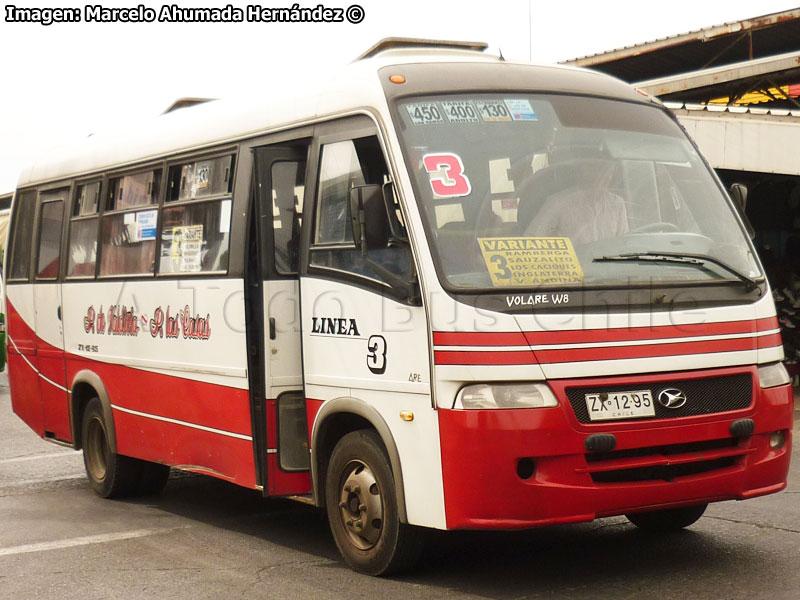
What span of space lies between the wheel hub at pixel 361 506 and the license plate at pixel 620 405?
4.32 feet

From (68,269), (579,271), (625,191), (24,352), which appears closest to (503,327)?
(579,271)

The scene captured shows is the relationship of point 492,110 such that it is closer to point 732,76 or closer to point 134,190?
point 134,190

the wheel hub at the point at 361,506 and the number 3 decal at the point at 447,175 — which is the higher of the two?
the number 3 decal at the point at 447,175

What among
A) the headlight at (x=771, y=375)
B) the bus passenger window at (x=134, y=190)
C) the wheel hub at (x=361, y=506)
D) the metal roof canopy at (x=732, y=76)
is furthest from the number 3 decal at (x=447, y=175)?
the metal roof canopy at (x=732, y=76)

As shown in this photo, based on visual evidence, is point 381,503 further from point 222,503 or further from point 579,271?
point 222,503

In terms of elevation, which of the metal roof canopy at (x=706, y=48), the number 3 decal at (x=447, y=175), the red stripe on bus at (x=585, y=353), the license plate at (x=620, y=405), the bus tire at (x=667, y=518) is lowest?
the bus tire at (x=667, y=518)

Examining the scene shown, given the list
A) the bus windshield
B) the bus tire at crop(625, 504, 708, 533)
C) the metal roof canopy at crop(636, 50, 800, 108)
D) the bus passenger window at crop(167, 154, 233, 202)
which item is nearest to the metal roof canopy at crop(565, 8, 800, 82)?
the metal roof canopy at crop(636, 50, 800, 108)

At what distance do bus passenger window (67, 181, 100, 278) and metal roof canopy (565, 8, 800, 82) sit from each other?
50.0 feet

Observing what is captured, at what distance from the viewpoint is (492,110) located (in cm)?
667

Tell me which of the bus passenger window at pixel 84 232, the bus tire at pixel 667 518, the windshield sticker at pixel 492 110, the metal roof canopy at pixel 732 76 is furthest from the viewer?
the metal roof canopy at pixel 732 76

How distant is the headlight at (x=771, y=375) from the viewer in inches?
256

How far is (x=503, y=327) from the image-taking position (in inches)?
235

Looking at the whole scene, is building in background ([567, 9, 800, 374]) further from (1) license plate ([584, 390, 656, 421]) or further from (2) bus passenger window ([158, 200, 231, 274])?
(1) license plate ([584, 390, 656, 421])

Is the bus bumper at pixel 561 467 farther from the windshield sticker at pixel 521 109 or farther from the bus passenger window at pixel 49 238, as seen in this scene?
the bus passenger window at pixel 49 238
